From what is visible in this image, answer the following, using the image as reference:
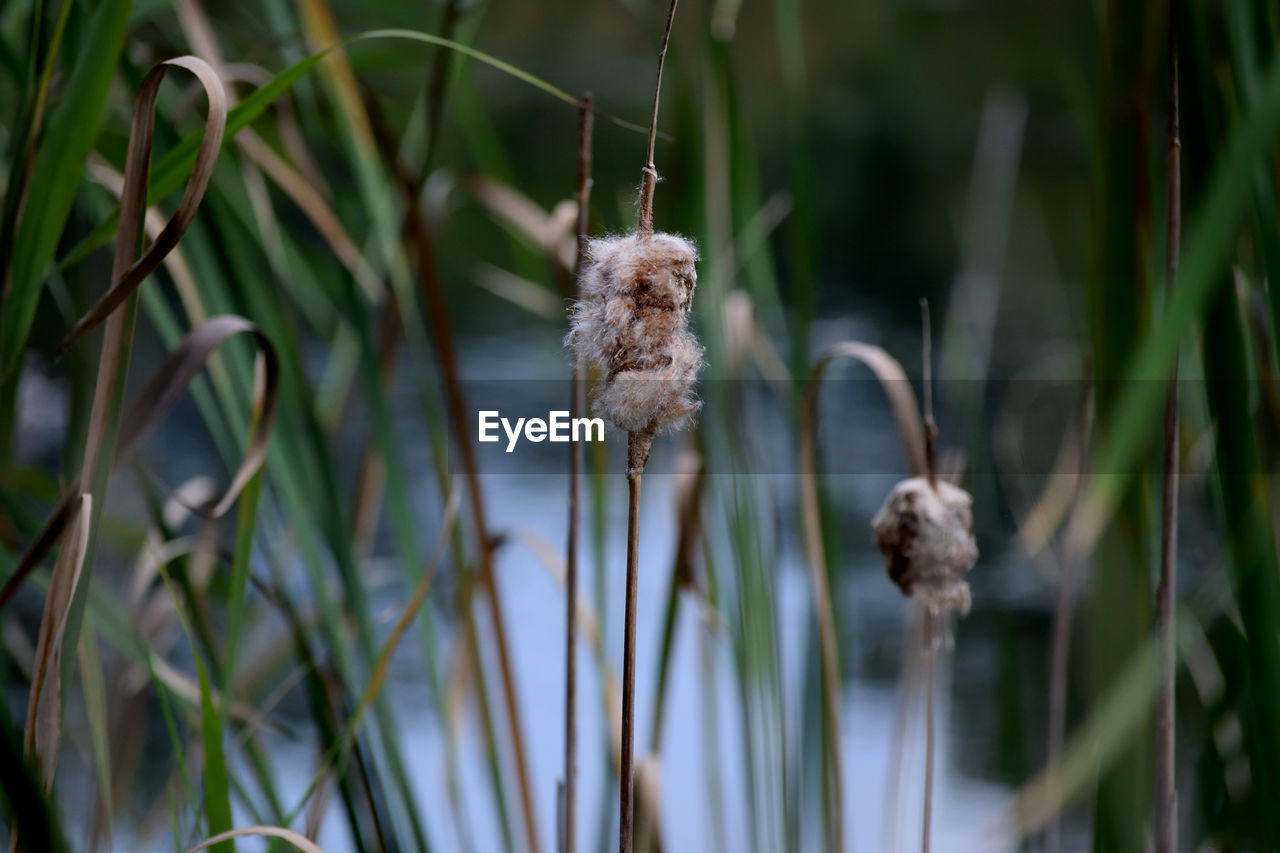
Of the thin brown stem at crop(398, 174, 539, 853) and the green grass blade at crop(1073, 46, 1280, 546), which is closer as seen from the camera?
the green grass blade at crop(1073, 46, 1280, 546)

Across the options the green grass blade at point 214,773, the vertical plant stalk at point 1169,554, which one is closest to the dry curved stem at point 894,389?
the vertical plant stalk at point 1169,554

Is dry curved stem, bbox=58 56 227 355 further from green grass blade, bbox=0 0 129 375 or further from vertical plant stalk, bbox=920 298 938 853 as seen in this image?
vertical plant stalk, bbox=920 298 938 853

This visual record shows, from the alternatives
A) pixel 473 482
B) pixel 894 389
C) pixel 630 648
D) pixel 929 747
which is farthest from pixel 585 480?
pixel 630 648

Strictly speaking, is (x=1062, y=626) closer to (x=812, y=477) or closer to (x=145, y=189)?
(x=812, y=477)

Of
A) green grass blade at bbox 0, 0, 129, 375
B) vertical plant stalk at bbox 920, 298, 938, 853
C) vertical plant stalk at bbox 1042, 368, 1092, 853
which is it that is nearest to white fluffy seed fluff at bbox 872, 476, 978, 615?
vertical plant stalk at bbox 920, 298, 938, 853

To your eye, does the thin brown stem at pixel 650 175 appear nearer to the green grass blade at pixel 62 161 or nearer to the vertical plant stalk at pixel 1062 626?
the green grass blade at pixel 62 161

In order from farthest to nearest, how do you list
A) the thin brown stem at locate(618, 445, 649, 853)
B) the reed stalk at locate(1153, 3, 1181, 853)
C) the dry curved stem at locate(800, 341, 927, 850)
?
the dry curved stem at locate(800, 341, 927, 850)
the reed stalk at locate(1153, 3, 1181, 853)
the thin brown stem at locate(618, 445, 649, 853)

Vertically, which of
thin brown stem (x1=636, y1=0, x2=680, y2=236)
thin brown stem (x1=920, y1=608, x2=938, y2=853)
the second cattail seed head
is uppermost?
thin brown stem (x1=636, y1=0, x2=680, y2=236)
